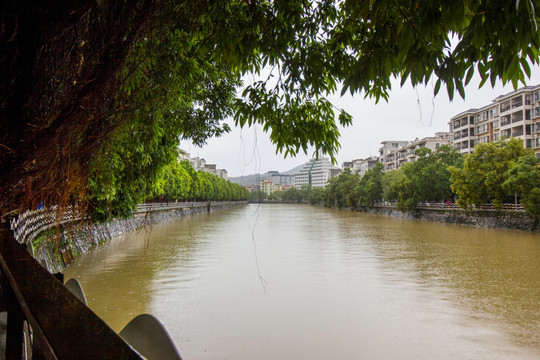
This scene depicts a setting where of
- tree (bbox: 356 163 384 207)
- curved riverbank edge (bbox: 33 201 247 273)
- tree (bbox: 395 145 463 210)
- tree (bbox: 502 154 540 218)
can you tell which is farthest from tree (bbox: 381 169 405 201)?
curved riverbank edge (bbox: 33 201 247 273)

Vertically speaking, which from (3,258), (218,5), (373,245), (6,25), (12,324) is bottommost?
(373,245)

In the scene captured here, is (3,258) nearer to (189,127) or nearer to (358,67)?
(358,67)

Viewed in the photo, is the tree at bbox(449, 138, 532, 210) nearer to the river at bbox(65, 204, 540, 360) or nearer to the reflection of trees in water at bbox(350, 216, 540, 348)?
the reflection of trees in water at bbox(350, 216, 540, 348)

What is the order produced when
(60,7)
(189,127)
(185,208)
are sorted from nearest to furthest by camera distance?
(60,7) → (189,127) → (185,208)

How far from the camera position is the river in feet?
20.2

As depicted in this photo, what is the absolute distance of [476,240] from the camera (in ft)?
62.2

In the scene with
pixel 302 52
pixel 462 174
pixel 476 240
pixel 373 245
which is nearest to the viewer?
pixel 302 52

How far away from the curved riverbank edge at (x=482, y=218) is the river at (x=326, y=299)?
7894 mm

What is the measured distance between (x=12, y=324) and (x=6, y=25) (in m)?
1.09

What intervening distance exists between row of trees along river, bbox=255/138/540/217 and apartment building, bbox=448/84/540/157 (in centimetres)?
464

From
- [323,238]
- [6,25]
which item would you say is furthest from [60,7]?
[323,238]

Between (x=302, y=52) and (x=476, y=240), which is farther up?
(x=302, y=52)

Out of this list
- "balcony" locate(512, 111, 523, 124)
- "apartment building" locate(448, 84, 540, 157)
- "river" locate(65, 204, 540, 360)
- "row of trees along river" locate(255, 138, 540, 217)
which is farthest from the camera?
"balcony" locate(512, 111, 523, 124)

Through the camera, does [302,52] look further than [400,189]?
No
